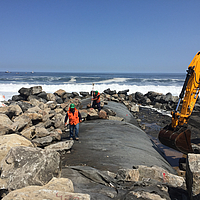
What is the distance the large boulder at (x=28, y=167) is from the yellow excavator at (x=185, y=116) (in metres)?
5.68

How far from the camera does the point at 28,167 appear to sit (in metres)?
3.20

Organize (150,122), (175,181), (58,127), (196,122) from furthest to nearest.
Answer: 1. (150,122)
2. (196,122)
3. (58,127)
4. (175,181)

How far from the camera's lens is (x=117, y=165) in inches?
196

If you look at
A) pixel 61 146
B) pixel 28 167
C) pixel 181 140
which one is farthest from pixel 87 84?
pixel 28 167

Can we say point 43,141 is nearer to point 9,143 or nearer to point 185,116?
point 9,143

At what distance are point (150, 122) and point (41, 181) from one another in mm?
12808

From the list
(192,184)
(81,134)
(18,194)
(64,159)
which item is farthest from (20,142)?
(192,184)

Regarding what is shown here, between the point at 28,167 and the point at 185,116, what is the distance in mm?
6919

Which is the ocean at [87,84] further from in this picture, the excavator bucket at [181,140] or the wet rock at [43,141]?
the excavator bucket at [181,140]

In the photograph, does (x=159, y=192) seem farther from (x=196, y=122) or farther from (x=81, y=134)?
(x=196, y=122)

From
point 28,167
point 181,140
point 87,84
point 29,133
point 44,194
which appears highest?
point 87,84

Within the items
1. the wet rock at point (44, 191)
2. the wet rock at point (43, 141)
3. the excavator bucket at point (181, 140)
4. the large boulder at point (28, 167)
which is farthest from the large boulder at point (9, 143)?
the excavator bucket at point (181, 140)

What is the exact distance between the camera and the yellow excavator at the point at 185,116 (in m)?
7.41

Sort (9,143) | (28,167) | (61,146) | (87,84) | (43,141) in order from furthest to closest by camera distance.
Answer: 1. (87,84)
2. (43,141)
3. (61,146)
4. (9,143)
5. (28,167)
